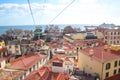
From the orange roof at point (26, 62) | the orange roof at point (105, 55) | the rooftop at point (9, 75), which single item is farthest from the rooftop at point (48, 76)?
the orange roof at point (105, 55)

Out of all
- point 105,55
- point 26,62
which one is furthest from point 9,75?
point 105,55

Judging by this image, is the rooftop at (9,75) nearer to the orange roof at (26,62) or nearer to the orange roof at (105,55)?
the orange roof at (26,62)

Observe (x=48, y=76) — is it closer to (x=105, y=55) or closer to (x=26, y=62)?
(x=105, y=55)

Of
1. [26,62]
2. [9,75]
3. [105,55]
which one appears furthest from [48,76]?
[26,62]

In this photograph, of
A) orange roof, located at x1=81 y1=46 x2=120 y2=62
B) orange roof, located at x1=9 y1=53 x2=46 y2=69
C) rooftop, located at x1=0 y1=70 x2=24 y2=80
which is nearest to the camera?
orange roof, located at x1=81 y1=46 x2=120 y2=62

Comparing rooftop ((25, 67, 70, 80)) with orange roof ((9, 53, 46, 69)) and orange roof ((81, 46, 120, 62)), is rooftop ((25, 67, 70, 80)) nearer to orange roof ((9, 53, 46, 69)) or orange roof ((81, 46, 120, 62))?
orange roof ((9, 53, 46, 69))

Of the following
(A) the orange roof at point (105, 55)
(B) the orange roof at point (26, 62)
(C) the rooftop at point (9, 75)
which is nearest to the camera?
(A) the orange roof at point (105, 55)

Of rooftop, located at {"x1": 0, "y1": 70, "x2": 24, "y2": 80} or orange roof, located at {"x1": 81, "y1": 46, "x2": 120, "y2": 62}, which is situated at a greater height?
orange roof, located at {"x1": 81, "y1": 46, "x2": 120, "y2": 62}

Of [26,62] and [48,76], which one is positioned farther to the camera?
[26,62]

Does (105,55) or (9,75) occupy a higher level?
(105,55)

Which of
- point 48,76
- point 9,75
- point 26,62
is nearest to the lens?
point 48,76

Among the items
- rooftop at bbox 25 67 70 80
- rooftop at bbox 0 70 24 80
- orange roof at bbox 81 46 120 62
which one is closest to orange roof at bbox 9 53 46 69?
rooftop at bbox 0 70 24 80

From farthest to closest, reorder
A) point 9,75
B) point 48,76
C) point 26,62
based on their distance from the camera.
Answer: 1. point 26,62
2. point 9,75
3. point 48,76

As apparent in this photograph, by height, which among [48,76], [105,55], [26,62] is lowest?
[48,76]
